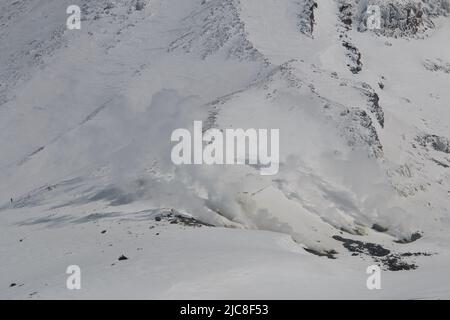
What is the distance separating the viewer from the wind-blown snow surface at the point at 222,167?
31.7 meters

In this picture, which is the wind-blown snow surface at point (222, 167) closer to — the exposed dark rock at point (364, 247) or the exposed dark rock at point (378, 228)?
the exposed dark rock at point (378, 228)

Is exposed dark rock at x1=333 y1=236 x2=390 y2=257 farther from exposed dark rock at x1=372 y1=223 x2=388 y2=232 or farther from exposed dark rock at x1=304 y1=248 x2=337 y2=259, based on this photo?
exposed dark rock at x1=372 y1=223 x2=388 y2=232

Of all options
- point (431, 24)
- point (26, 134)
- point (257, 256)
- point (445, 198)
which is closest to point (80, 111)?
point (26, 134)

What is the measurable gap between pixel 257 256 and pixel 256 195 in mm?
15422

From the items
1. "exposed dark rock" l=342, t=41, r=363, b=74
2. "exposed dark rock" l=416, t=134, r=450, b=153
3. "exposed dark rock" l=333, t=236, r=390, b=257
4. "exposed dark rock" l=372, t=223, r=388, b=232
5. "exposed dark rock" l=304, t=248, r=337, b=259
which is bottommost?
"exposed dark rock" l=304, t=248, r=337, b=259

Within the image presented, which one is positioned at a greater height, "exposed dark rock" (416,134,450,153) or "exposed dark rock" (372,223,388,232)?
"exposed dark rock" (416,134,450,153)

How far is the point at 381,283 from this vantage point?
104ft

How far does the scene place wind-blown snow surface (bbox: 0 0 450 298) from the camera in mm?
31703

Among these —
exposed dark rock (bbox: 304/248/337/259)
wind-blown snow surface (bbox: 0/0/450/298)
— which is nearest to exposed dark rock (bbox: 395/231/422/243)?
wind-blown snow surface (bbox: 0/0/450/298)

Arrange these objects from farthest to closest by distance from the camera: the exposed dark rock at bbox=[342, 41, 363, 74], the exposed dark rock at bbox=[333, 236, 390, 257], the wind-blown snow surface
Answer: the exposed dark rock at bbox=[342, 41, 363, 74] → the exposed dark rock at bbox=[333, 236, 390, 257] → the wind-blown snow surface

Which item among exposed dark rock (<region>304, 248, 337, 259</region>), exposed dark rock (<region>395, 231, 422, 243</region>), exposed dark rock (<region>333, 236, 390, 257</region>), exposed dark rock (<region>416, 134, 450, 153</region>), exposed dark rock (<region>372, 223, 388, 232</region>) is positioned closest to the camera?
exposed dark rock (<region>304, 248, 337, 259</region>)

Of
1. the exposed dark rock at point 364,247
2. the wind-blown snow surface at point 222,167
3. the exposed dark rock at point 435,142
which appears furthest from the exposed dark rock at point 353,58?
the exposed dark rock at point 364,247

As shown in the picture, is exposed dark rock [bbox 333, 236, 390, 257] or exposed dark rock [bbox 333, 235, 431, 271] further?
exposed dark rock [bbox 333, 236, 390, 257]
